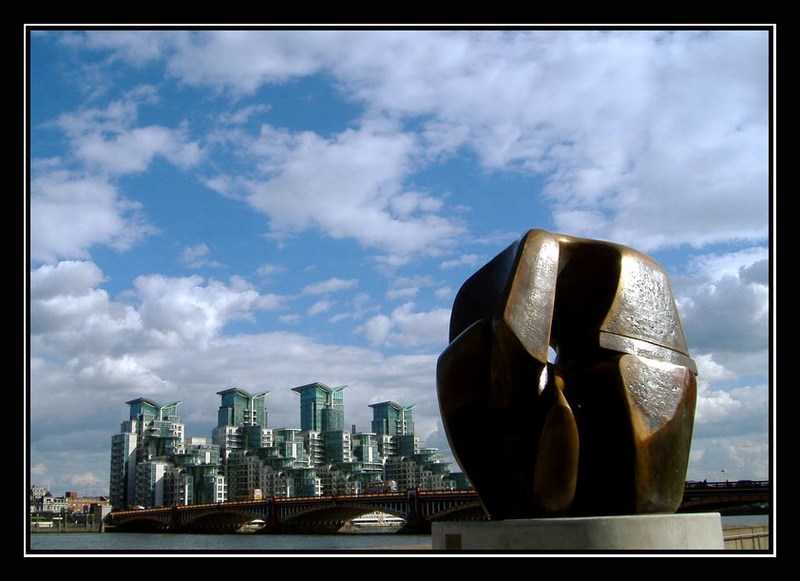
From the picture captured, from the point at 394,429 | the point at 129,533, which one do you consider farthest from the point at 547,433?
the point at 394,429

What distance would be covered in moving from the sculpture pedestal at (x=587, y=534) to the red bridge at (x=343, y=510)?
32302 mm

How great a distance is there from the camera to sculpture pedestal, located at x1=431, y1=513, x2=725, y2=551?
297 inches

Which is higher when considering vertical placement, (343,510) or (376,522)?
(343,510)

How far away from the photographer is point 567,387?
8.68 m

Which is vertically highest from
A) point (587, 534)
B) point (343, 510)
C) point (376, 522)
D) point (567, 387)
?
point (567, 387)

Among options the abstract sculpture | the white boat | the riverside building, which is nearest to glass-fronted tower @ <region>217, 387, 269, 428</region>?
the riverside building

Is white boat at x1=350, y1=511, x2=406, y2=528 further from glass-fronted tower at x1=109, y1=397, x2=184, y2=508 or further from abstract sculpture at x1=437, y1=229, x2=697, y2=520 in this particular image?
→ abstract sculpture at x1=437, y1=229, x2=697, y2=520

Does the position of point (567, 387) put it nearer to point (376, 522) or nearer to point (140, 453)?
point (376, 522)

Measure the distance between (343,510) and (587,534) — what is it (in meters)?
53.7

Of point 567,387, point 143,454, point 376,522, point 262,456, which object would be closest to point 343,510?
point 376,522

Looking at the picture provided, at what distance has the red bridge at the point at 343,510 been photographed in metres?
38.4

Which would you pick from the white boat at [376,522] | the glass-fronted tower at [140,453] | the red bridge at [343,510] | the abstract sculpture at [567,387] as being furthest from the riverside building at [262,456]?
the abstract sculpture at [567,387]

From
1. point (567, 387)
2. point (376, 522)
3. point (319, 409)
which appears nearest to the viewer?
point (567, 387)

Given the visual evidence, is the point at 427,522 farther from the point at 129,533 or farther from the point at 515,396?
the point at 515,396
